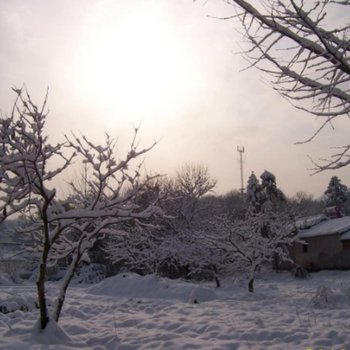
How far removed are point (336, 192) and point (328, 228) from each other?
70.4ft

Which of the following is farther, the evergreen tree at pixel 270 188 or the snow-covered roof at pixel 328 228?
the evergreen tree at pixel 270 188

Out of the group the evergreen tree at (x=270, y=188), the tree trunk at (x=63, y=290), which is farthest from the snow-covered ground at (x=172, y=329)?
the evergreen tree at (x=270, y=188)

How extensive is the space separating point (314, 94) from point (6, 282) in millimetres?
29470

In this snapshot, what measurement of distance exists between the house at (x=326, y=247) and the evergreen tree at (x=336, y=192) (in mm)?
17428

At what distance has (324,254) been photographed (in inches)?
1483

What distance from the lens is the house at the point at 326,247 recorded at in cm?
3591

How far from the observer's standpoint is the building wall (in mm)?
35875

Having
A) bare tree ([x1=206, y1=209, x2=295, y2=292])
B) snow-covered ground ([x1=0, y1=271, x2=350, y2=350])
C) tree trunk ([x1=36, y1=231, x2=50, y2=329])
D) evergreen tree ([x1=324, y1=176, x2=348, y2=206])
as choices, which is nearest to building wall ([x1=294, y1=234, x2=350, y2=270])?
bare tree ([x1=206, y1=209, x2=295, y2=292])

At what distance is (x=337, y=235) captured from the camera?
36812mm

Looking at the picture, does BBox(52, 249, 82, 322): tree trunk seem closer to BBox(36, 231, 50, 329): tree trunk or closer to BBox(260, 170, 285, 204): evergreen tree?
BBox(36, 231, 50, 329): tree trunk

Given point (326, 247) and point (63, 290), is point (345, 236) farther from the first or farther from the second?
point (63, 290)

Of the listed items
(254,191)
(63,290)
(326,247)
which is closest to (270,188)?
(254,191)

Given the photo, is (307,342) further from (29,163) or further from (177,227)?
(177,227)

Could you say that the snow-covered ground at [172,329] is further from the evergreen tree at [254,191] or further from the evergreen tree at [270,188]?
the evergreen tree at [270,188]
